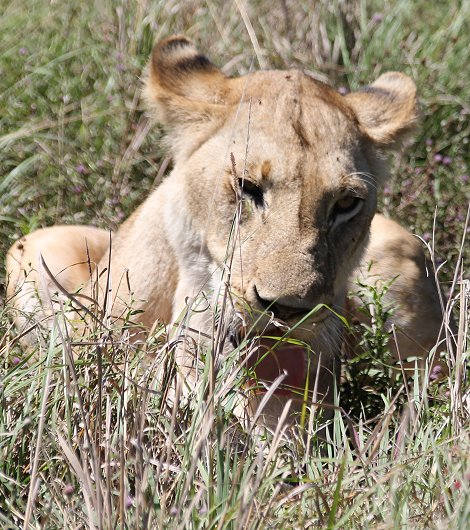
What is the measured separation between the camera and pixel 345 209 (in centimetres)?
425

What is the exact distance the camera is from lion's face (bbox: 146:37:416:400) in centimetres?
382

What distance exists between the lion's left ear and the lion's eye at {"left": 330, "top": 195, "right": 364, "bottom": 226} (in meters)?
0.49

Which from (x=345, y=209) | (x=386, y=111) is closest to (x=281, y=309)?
(x=345, y=209)

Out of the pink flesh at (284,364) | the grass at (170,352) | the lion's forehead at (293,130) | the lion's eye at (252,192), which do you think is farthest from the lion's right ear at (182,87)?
the pink flesh at (284,364)

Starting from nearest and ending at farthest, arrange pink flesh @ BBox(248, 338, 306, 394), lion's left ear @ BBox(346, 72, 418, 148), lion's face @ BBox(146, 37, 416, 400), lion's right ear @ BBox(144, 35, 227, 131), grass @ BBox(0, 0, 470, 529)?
grass @ BBox(0, 0, 470, 529) < lion's face @ BBox(146, 37, 416, 400) < pink flesh @ BBox(248, 338, 306, 394) < lion's right ear @ BBox(144, 35, 227, 131) < lion's left ear @ BBox(346, 72, 418, 148)

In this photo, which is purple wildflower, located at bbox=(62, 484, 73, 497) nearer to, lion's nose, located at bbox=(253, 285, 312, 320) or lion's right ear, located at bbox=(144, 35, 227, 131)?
lion's nose, located at bbox=(253, 285, 312, 320)

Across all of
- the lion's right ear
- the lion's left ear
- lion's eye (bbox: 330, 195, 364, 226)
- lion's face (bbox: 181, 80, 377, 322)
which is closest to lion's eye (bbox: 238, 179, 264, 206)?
lion's face (bbox: 181, 80, 377, 322)

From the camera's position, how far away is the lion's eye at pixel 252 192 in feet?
13.4

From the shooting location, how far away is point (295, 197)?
4.00m

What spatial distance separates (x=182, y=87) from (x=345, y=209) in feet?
3.23

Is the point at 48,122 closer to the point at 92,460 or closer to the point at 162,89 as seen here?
the point at 162,89

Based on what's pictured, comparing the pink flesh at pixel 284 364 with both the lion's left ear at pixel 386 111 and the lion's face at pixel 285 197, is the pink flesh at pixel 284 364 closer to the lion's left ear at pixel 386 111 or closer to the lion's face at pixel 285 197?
the lion's face at pixel 285 197

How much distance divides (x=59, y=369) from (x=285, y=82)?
5.83ft

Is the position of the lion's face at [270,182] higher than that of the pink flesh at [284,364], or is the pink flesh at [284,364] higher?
the lion's face at [270,182]
